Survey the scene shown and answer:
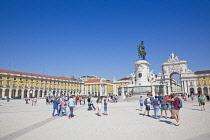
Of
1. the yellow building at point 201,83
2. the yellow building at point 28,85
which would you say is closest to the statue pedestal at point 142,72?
the yellow building at point 28,85

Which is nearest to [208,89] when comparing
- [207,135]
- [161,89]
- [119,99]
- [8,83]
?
[161,89]

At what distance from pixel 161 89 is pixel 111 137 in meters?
24.9

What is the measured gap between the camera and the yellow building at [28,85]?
53.8 m

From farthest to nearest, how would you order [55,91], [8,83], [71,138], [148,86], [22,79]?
1. [55,91]
2. [22,79]
3. [8,83]
4. [148,86]
5. [71,138]

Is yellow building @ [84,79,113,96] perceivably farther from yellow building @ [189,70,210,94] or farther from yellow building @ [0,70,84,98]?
yellow building @ [189,70,210,94]

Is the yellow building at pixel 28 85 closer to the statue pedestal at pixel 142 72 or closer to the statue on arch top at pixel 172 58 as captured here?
the statue pedestal at pixel 142 72

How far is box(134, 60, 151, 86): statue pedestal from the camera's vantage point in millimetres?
28172

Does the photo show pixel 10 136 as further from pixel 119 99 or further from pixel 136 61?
pixel 136 61

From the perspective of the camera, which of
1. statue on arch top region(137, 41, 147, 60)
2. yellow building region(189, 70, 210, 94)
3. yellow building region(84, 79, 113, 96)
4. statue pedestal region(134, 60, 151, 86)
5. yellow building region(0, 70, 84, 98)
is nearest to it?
statue pedestal region(134, 60, 151, 86)

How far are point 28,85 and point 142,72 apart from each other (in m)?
49.0

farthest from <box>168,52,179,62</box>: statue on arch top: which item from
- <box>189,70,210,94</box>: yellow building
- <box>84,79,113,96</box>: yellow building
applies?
<box>84,79,113,96</box>: yellow building

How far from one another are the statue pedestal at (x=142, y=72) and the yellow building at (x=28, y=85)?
92.2ft

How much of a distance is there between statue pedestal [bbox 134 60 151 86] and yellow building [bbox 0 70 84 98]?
28.1 metres

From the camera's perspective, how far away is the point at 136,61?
2983cm
